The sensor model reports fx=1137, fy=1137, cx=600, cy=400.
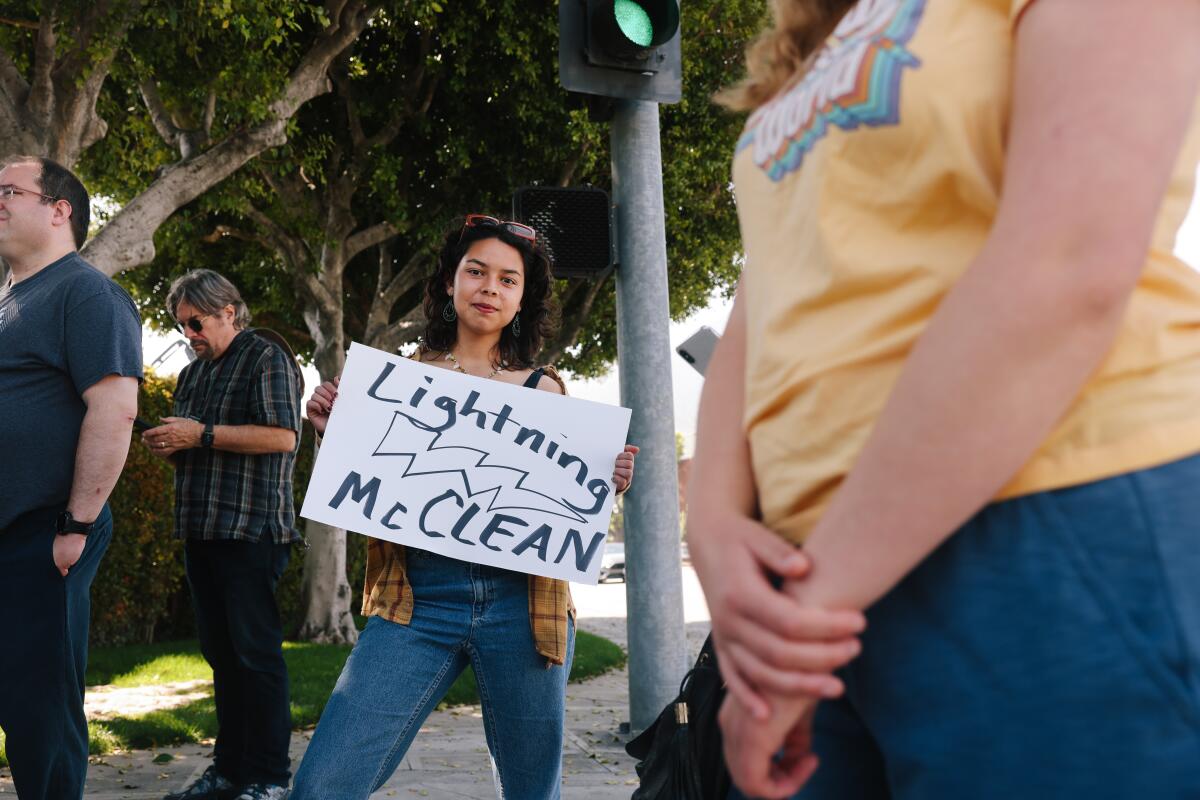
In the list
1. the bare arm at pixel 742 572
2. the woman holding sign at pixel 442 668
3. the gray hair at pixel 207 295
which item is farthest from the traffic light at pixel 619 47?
the bare arm at pixel 742 572

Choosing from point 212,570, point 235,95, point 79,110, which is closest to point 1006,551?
point 212,570

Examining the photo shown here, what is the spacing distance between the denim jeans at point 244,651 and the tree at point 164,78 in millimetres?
3466

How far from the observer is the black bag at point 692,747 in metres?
1.96

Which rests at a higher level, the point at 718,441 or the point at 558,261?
the point at 558,261

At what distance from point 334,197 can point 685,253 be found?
512 centimetres

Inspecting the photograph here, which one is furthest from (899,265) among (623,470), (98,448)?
(98,448)

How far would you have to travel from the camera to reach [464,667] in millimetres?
3088

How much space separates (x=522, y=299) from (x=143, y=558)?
32.6ft

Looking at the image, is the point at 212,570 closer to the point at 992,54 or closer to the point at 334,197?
the point at 992,54

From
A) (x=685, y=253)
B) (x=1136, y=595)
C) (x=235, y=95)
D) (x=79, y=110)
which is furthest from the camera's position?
(x=685, y=253)

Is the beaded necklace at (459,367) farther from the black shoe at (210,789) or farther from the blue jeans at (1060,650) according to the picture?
the black shoe at (210,789)

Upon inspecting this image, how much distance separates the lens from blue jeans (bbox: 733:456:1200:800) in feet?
3.00

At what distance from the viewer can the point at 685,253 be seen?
16109 millimetres

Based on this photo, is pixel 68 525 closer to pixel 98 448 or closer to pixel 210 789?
pixel 98 448
